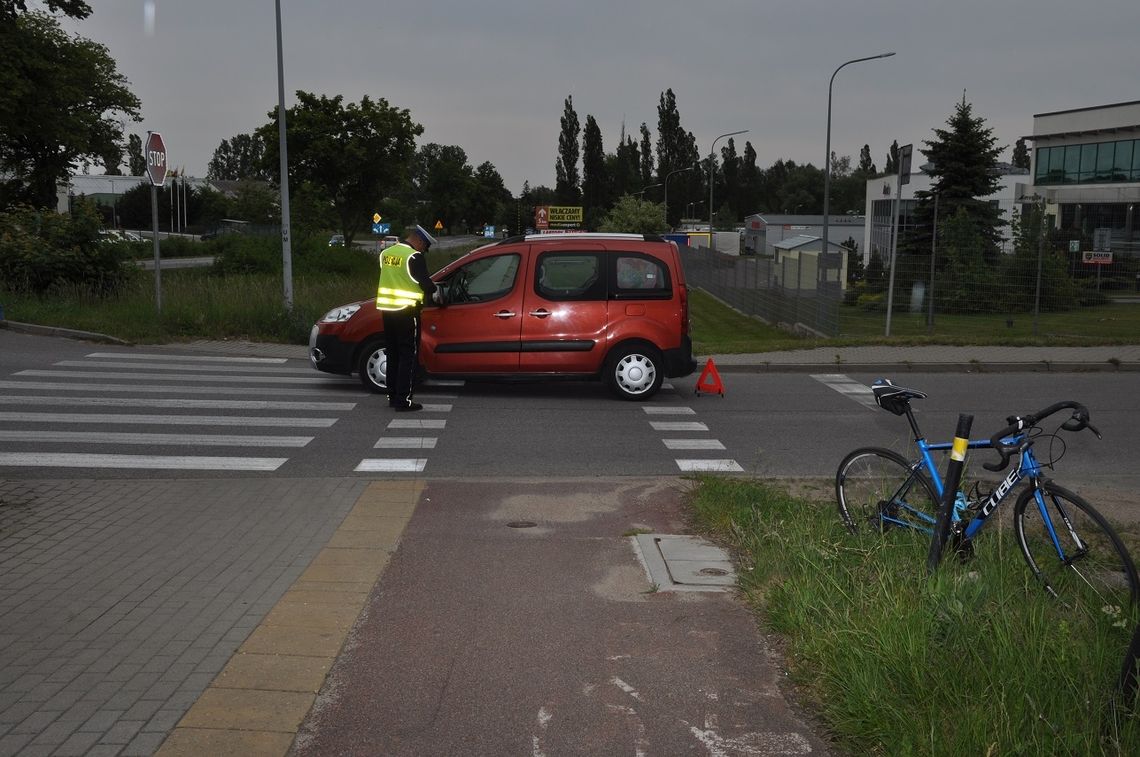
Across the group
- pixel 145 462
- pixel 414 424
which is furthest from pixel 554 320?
pixel 145 462

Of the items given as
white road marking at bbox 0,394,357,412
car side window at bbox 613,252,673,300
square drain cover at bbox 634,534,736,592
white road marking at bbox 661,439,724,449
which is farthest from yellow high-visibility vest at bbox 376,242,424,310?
square drain cover at bbox 634,534,736,592

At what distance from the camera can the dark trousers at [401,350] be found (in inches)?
493

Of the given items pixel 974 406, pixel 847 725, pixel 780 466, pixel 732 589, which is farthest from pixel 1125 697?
pixel 974 406

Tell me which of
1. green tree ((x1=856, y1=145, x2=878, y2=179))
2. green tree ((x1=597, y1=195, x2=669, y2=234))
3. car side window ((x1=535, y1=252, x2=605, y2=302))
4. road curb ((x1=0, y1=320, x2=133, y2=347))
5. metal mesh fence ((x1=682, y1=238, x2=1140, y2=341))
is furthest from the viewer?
green tree ((x1=856, y1=145, x2=878, y2=179))

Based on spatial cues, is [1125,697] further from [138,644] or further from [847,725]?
[138,644]

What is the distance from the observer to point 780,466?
33.0 ft

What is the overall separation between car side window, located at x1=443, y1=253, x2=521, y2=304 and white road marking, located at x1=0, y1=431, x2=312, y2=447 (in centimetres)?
335

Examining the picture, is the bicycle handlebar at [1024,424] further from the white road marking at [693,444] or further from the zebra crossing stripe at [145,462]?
the zebra crossing stripe at [145,462]

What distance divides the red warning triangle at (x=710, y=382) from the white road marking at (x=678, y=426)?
79.4 inches

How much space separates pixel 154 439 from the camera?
10.7 m

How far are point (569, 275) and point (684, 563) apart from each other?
7.54 metres

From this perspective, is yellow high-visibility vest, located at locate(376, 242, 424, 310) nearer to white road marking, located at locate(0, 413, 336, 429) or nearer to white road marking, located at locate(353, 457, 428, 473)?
white road marking, located at locate(0, 413, 336, 429)

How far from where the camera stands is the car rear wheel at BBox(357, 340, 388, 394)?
1375cm

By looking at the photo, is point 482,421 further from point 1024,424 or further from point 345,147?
point 345,147
